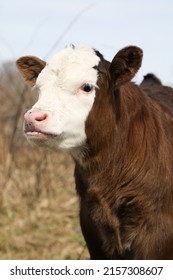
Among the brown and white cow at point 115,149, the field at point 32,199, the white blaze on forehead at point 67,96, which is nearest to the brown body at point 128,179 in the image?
the brown and white cow at point 115,149

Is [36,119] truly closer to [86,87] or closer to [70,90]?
[70,90]

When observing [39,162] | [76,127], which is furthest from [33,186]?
[76,127]

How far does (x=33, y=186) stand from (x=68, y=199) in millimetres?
484

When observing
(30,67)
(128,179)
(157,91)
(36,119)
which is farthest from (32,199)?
(36,119)

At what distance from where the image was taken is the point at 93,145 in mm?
4523

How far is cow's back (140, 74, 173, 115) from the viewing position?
5452 mm

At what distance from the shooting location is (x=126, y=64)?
4.56 metres

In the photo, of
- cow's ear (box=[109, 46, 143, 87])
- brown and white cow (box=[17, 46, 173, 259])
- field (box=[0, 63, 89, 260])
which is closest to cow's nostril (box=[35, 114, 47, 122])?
brown and white cow (box=[17, 46, 173, 259])

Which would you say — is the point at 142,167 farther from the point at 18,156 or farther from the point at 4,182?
the point at 18,156

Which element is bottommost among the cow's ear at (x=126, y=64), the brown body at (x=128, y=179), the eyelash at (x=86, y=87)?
the brown body at (x=128, y=179)

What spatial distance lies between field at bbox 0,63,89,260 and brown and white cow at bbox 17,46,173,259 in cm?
202

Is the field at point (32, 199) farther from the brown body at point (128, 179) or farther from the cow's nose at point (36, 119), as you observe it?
the cow's nose at point (36, 119)

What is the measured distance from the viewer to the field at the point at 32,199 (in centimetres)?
713

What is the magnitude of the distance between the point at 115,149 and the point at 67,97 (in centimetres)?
54
